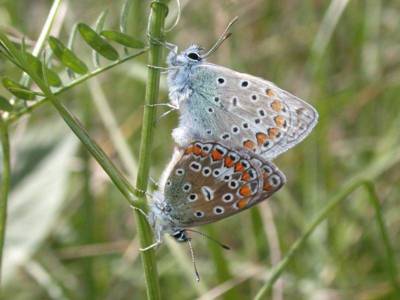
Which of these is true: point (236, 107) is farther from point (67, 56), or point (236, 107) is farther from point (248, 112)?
point (67, 56)

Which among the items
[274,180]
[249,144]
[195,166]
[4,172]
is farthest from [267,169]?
[4,172]

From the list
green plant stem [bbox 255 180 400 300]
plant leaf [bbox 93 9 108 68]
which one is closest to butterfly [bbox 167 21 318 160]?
green plant stem [bbox 255 180 400 300]

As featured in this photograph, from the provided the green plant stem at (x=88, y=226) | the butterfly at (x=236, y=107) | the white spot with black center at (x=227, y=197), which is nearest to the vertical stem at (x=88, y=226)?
the green plant stem at (x=88, y=226)

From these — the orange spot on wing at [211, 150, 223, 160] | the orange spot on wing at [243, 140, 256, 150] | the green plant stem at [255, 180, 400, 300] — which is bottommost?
the green plant stem at [255, 180, 400, 300]

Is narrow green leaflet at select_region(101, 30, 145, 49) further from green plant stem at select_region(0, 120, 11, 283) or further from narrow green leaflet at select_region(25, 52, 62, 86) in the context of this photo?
green plant stem at select_region(0, 120, 11, 283)

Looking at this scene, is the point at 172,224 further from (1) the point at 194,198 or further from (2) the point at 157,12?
(2) the point at 157,12

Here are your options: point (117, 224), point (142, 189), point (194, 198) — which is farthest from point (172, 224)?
point (117, 224)
